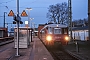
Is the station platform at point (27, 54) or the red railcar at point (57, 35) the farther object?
the red railcar at point (57, 35)

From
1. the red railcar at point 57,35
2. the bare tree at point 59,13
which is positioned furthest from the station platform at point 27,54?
the bare tree at point 59,13

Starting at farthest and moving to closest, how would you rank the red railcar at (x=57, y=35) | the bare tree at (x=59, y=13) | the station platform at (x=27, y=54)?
the bare tree at (x=59, y=13) < the red railcar at (x=57, y=35) < the station platform at (x=27, y=54)

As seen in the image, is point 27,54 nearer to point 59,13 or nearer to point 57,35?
point 57,35

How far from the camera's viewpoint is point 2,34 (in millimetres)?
51906

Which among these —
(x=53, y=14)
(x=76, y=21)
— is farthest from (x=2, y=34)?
(x=76, y=21)

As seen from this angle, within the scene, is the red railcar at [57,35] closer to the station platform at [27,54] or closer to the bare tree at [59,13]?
the station platform at [27,54]

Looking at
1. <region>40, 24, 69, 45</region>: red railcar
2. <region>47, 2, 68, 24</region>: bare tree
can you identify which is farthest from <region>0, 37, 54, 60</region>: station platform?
<region>47, 2, 68, 24</region>: bare tree

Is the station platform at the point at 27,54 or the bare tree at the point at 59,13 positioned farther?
the bare tree at the point at 59,13

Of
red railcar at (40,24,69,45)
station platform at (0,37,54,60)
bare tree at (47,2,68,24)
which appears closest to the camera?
station platform at (0,37,54,60)

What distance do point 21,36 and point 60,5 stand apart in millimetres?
41422

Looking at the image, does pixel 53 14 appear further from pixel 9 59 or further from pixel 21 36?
pixel 9 59

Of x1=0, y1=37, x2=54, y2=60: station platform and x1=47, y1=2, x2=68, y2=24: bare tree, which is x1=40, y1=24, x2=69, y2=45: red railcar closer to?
x1=0, y1=37, x2=54, y2=60: station platform

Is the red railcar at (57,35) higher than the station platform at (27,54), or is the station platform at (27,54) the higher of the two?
the red railcar at (57,35)

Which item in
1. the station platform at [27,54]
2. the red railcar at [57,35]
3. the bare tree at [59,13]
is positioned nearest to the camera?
the station platform at [27,54]
